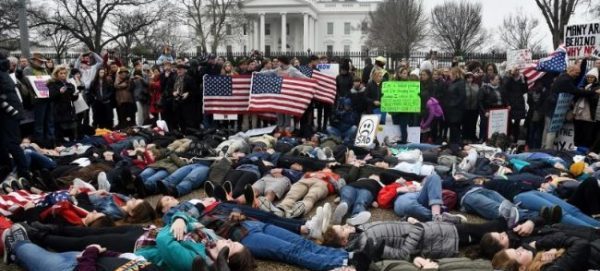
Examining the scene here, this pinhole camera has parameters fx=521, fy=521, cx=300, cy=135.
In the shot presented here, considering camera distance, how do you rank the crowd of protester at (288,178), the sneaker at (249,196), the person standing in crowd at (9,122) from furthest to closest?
the person standing in crowd at (9,122) → the sneaker at (249,196) → the crowd of protester at (288,178)

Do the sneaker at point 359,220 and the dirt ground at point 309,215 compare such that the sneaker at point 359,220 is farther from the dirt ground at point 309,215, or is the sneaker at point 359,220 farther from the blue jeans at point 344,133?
the blue jeans at point 344,133

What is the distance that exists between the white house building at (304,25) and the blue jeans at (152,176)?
6491cm

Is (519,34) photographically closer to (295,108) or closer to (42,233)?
(295,108)

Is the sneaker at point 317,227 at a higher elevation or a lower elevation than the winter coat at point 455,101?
lower

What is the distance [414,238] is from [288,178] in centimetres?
298

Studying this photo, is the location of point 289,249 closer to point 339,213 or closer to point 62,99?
point 339,213

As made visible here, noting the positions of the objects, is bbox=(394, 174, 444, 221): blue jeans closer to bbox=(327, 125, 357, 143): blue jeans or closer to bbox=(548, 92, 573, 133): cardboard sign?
bbox=(327, 125, 357, 143): blue jeans

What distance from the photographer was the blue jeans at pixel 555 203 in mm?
5855

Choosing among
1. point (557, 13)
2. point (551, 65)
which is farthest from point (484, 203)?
point (557, 13)

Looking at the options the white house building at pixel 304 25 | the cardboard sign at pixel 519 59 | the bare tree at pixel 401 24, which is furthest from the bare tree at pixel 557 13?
the white house building at pixel 304 25

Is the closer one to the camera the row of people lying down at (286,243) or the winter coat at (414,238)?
the row of people lying down at (286,243)

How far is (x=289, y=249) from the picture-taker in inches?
201

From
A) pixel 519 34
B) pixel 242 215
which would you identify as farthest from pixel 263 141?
pixel 519 34

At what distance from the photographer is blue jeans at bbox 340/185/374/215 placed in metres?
6.77
